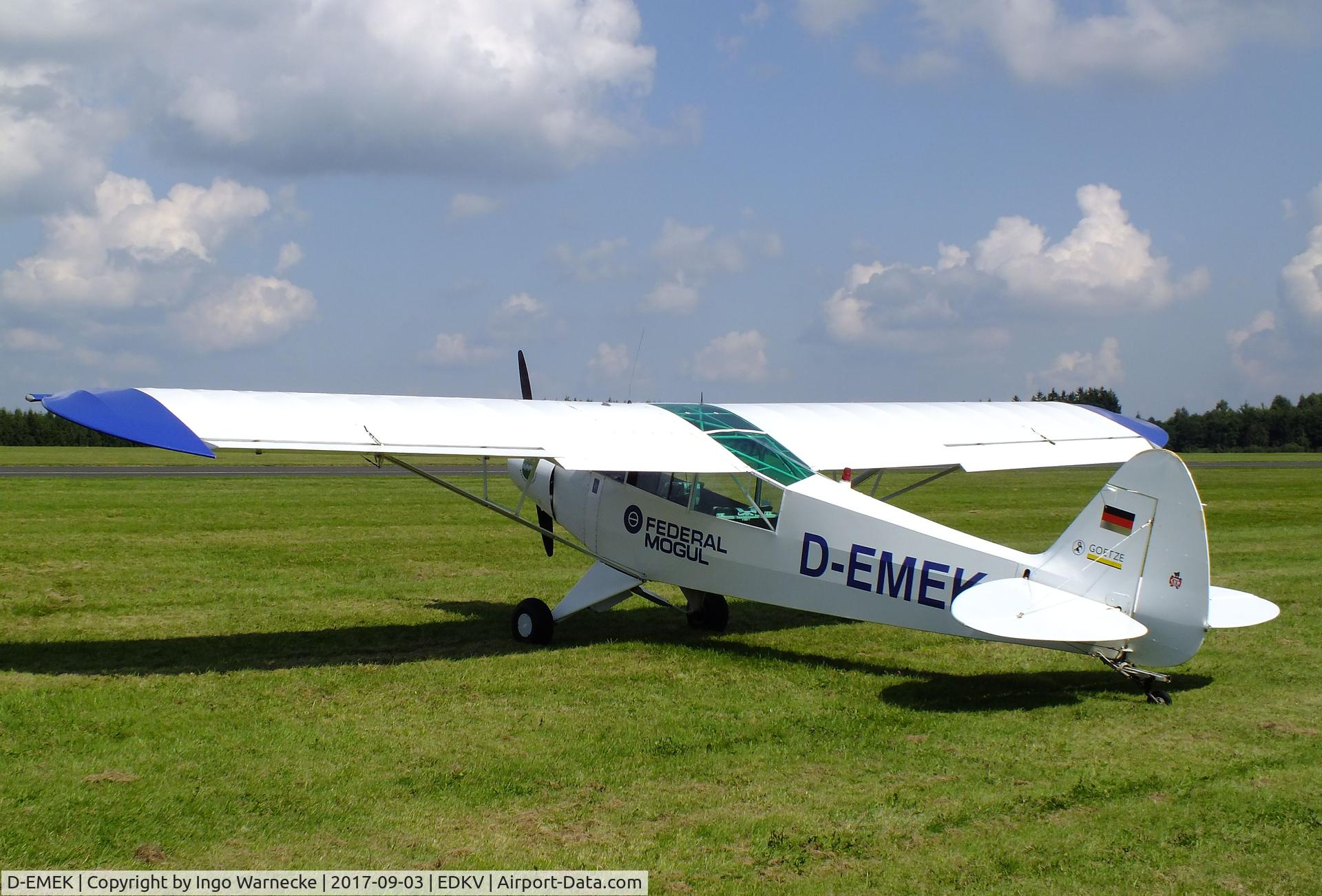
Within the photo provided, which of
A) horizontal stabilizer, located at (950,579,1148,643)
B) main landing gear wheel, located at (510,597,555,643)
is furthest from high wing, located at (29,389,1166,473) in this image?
horizontal stabilizer, located at (950,579,1148,643)

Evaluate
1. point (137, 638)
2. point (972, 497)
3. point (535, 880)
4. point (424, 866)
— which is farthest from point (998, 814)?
point (972, 497)

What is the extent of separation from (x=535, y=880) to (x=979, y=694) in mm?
3869

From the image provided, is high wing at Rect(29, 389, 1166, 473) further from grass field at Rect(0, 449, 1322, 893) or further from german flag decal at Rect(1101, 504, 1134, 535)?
german flag decal at Rect(1101, 504, 1134, 535)

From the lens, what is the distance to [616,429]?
30.3ft

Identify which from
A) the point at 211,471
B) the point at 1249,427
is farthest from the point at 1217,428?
the point at 211,471

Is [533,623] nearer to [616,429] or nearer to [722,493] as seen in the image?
[616,429]

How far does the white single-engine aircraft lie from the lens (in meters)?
6.29

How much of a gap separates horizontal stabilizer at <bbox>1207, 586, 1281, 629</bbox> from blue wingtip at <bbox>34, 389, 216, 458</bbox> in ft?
21.2

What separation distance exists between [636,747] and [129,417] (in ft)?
13.8

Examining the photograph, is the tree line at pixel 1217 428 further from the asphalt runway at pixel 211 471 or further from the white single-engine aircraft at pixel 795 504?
the white single-engine aircraft at pixel 795 504

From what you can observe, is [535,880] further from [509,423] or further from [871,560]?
[509,423]

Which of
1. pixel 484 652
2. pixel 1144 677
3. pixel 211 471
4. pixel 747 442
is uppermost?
pixel 747 442

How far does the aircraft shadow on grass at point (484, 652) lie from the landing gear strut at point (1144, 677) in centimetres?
14

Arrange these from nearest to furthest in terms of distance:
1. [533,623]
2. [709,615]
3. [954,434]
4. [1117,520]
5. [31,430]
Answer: [1117,520] < [533,623] < [709,615] < [954,434] < [31,430]
